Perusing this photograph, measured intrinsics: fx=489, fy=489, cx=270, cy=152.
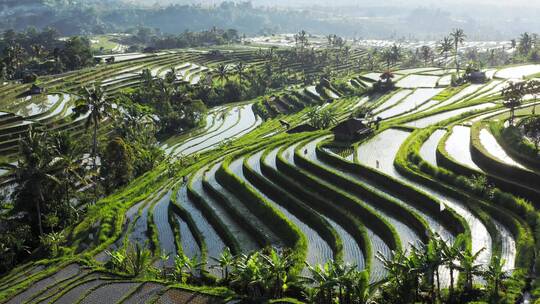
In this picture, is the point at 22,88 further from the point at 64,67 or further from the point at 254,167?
the point at 254,167

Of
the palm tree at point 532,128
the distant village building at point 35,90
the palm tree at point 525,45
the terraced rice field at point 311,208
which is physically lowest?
the terraced rice field at point 311,208

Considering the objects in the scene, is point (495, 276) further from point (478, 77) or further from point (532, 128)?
point (478, 77)

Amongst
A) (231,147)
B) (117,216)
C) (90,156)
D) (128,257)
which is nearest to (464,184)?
(128,257)

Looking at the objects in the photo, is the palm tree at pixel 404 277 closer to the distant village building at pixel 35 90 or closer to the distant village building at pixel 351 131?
the distant village building at pixel 351 131

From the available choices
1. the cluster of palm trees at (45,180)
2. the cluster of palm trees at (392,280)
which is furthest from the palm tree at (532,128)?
the cluster of palm trees at (45,180)

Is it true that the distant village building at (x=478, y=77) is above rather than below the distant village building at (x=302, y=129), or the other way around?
above

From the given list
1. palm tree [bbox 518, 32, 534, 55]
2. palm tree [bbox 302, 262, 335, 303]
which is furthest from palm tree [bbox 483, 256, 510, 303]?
palm tree [bbox 518, 32, 534, 55]

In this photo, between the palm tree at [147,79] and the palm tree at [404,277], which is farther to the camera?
the palm tree at [147,79]

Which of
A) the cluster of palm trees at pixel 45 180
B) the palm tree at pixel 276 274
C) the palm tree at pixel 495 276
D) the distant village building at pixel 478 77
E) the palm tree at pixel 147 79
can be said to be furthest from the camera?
the palm tree at pixel 147 79
